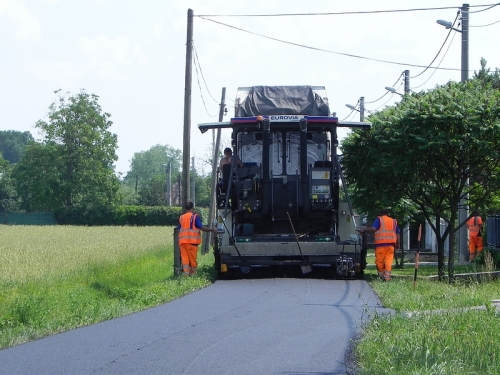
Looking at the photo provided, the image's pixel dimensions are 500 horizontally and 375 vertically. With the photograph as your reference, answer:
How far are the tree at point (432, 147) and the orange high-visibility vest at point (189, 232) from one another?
13.1 ft

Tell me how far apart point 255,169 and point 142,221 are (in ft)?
191

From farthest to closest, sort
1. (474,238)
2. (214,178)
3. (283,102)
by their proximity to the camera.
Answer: (214,178) → (474,238) → (283,102)

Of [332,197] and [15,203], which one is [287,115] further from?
[15,203]

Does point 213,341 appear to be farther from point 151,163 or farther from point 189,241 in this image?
point 151,163

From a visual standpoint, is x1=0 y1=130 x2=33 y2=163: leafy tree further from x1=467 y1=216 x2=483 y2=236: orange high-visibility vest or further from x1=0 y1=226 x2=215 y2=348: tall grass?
x1=467 y1=216 x2=483 y2=236: orange high-visibility vest

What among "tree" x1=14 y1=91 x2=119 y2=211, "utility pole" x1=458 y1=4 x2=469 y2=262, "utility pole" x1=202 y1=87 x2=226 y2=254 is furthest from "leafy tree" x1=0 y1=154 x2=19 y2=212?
"utility pole" x1=458 y1=4 x2=469 y2=262

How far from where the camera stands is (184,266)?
18.3 meters

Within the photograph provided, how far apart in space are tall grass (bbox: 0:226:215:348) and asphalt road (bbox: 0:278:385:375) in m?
0.51

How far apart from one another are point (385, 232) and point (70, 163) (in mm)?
63209

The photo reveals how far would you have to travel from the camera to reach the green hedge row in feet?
246

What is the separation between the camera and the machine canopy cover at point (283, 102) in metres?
19.0

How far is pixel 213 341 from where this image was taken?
9703 mm

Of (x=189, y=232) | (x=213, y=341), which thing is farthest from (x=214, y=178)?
(x=213, y=341)

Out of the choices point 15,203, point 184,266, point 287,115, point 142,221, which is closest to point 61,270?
point 184,266
